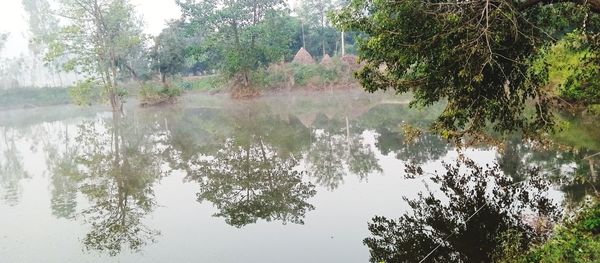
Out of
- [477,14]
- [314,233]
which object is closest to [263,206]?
[314,233]

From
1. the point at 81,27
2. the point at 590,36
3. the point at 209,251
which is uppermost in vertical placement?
the point at 81,27

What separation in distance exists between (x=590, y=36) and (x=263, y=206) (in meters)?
8.48

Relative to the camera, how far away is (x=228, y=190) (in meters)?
13.1

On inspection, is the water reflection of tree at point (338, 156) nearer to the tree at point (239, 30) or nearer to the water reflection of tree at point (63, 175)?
the water reflection of tree at point (63, 175)

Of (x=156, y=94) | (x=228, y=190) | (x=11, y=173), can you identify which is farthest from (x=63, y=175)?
(x=156, y=94)

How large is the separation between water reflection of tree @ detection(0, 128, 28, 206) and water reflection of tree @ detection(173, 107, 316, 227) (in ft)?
17.8

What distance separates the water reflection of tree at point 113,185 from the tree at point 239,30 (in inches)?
954

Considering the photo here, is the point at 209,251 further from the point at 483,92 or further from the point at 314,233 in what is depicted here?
the point at 483,92

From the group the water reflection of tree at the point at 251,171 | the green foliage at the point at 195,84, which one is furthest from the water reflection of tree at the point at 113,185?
the green foliage at the point at 195,84

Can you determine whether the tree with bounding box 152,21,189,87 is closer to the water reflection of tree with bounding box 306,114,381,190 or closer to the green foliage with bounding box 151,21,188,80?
the green foliage with bounding box 151,21,188,80

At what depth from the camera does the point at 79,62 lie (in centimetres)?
3881

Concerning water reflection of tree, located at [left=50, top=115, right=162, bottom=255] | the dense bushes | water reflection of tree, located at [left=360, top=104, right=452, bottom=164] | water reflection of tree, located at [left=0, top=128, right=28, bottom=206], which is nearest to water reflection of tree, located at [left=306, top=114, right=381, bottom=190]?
water reflection of tree, located at [left=360, top=104, right=452, bottom=164]

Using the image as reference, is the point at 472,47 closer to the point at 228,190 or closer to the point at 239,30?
the point at 228,190

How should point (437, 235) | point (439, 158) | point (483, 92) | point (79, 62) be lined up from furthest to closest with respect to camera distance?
point (79, 62) < point (439, 158) < point (483, 92) < point (437, 235)
